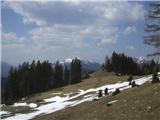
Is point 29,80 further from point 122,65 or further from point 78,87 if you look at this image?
point 122,65

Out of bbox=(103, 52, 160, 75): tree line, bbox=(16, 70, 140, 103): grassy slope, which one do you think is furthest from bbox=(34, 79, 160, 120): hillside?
bbox=(103, 52, 160, 75): tree line

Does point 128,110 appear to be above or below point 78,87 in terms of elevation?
above

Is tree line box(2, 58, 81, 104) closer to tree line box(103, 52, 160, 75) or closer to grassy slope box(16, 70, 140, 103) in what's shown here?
tree line box(103, 52, 160, 75)

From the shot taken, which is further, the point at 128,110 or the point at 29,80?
the point at 29,80

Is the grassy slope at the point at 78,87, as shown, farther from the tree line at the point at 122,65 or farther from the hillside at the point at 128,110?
the hillside at the point at 128,110

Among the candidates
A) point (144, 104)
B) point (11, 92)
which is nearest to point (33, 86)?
point (11, 92)

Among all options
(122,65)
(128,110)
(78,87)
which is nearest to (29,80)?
(78,87)

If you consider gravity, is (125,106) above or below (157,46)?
below

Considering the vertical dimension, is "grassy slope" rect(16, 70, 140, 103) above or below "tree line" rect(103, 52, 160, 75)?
below

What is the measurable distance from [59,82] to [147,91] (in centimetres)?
11921

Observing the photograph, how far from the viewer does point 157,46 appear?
3544cm

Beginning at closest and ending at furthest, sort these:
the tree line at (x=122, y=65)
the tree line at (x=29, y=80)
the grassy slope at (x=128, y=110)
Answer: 1. the grassy slope at (x=128, y=110)
2. the tree line at (x=29, y=80)
3. the tree line at (x=122, y=65)

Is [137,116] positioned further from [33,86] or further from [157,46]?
[33,86]

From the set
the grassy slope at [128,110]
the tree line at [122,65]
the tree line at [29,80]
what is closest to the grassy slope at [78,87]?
the tree line at [29,80]
